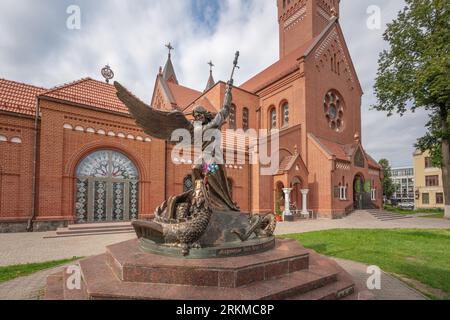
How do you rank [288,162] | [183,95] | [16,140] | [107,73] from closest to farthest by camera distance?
1. [16,140]
2. [107,73]
3. [288,162]
4. [183,95]

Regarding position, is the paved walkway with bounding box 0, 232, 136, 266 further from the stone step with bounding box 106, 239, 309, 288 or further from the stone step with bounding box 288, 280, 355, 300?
the stone step with bounding box 288, 280, 355, 300

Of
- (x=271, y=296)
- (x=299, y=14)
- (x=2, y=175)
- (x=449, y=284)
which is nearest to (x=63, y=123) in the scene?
(x=2, y=175)

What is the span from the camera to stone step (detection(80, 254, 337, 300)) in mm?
3170

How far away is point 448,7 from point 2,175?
90.4ft

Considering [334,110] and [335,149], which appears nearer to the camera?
[335,149]

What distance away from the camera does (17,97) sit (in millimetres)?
13492

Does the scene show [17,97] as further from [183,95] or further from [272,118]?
[272,118]

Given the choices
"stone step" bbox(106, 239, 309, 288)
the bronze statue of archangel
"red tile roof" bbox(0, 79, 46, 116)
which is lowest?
"stone step" bbox(106, 239, 309, 288)

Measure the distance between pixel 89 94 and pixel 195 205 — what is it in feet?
43.4

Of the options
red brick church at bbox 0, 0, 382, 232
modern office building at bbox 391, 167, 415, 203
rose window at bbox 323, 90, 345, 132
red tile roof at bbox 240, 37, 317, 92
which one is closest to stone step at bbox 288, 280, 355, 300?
red brick church at bbox 0, 0, 382, 232

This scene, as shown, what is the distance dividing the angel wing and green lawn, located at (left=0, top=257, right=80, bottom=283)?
13.6ft

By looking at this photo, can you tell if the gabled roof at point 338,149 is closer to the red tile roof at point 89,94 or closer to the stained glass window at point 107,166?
the stained glass window at point 107,166

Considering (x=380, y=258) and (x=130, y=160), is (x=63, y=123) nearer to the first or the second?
(x=130, y=160)

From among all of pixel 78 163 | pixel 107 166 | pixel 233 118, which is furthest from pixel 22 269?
pixel 233 118
